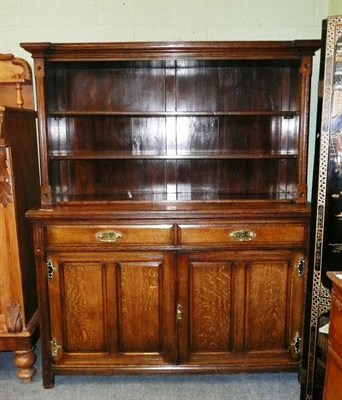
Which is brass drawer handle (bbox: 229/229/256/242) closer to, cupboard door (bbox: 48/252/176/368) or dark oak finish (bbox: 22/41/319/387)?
dark oak finish (bbox: 22/41/319/387)

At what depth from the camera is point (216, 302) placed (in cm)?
225

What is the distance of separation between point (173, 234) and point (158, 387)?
93 centimetres

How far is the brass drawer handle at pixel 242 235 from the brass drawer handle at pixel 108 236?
62cm

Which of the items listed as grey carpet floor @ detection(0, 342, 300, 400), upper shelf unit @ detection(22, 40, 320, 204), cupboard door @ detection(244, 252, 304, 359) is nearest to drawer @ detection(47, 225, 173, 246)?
upper shelf unit @ detection(22, 40, 320, 204)

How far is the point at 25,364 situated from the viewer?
2.34 m

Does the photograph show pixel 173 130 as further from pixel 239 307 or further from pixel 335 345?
pixel 335 345

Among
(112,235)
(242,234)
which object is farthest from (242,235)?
(112,235)

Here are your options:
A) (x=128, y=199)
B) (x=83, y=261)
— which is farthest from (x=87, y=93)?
(x=83, y=261)

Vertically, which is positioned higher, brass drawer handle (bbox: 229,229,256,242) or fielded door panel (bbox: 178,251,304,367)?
brass drawer handle (bbox: 229,229,256,242)

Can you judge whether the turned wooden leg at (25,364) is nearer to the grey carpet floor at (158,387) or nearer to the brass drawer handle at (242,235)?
the grey carpet floor at (158,387)

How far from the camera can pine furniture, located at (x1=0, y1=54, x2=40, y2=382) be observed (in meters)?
2.17

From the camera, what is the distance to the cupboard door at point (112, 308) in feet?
7.23

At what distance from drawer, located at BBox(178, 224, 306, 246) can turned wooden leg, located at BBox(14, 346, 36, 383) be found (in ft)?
3.74

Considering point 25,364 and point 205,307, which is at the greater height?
point 205,307
